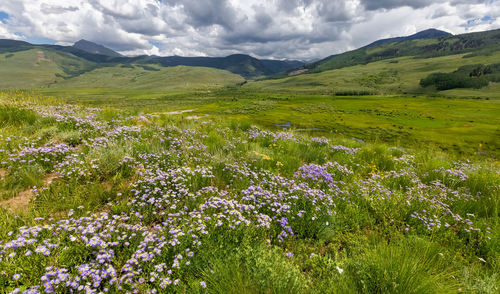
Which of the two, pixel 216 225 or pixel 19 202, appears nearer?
pixel 216 225

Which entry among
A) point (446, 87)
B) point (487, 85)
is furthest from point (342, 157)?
point (487, 85)

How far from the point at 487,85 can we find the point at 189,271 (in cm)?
25982

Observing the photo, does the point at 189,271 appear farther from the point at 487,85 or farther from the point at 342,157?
the point at 487,85

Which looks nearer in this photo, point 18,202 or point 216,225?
point 216,225

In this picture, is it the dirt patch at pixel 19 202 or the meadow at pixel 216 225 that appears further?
the dirt patch at pixel 19 202

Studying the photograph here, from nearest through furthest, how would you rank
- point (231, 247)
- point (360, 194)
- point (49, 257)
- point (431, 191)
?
1. point (49, 257)
2. point (231, 247)
3. point (360, 194)
4. point (431, 191)

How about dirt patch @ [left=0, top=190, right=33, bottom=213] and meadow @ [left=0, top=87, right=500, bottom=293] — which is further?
dirt patch @ [left=0, top=190, right=33, bottom=213]

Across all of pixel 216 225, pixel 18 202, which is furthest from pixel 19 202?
pixel 216 225

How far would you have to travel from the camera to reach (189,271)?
9.37ft

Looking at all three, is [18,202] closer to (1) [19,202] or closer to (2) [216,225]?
(1) [19,202]

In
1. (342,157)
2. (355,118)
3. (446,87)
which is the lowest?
(355,118)

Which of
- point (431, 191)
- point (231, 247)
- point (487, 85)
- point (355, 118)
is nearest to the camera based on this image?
point (231, 247)

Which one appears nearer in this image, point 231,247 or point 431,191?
point 231,247

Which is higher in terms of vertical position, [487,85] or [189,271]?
[487,85]
